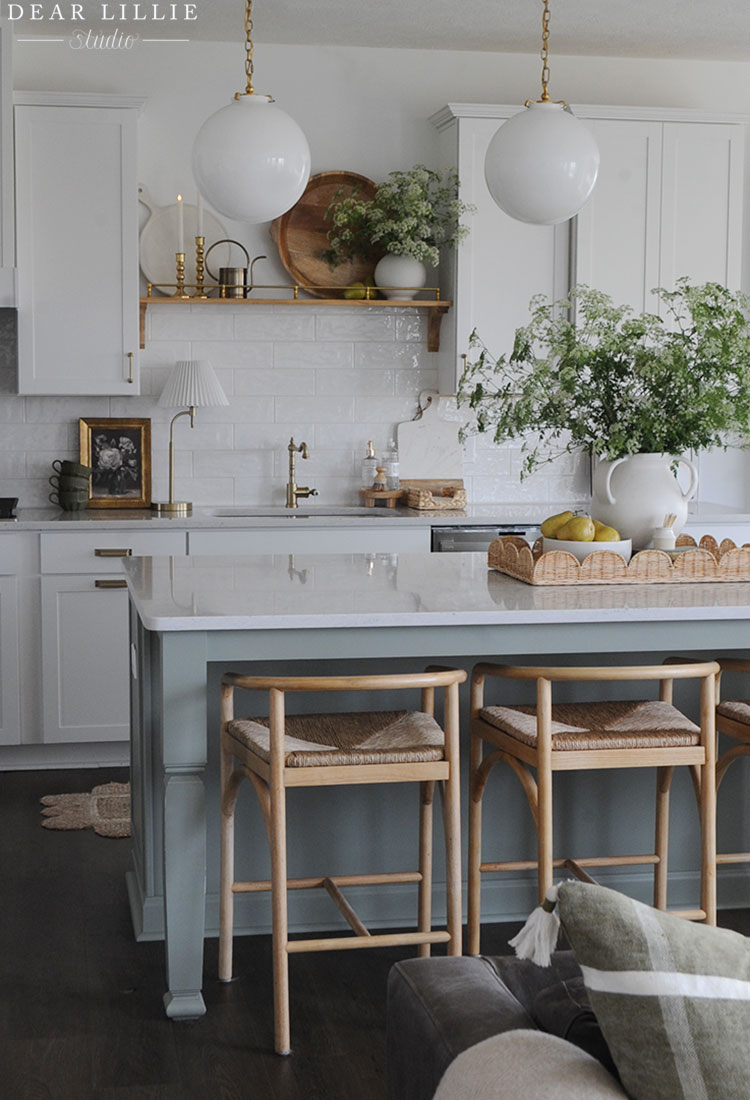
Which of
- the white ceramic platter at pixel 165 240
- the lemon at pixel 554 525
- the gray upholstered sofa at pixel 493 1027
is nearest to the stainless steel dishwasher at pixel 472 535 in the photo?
the white ceramic platter at pixel 165 240

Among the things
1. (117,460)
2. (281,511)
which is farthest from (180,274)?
(281,511)

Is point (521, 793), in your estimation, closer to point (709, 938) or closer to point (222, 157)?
point (222, 157)

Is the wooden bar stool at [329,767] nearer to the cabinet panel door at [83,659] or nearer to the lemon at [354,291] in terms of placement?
the cabinet panel door at [83,659]

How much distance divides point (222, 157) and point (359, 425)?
2.71 meters

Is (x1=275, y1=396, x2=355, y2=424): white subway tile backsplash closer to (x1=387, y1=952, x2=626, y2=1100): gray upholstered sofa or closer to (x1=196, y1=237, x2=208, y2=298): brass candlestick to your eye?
(x1=196, y1=237, x2=208, y2=298): brass candlestick

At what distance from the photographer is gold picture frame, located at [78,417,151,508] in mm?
5367

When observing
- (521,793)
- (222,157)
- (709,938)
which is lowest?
(521,793)

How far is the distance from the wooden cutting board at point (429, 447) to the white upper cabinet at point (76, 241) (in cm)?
124

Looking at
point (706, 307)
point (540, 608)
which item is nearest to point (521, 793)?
point (540, 608)

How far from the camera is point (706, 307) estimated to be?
3.14 m

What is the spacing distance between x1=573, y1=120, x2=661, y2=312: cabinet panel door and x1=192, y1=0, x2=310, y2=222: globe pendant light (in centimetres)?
254

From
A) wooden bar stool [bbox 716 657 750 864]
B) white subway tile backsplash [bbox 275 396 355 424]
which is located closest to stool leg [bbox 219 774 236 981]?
wooden bar stool [bbox 716 657 750 864]

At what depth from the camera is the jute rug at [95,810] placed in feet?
13.5

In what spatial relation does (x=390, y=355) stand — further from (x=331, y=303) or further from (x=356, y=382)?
(x=331, y=303)
